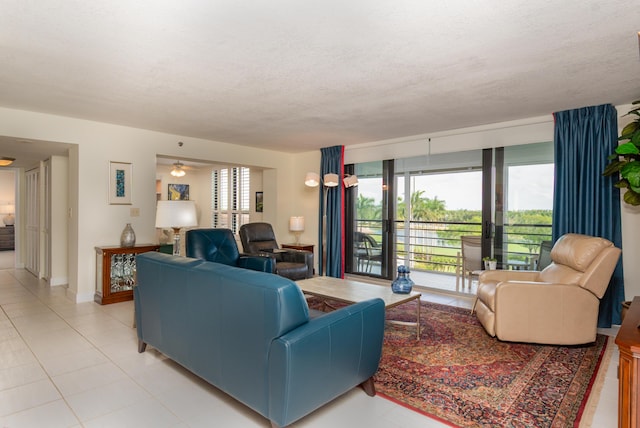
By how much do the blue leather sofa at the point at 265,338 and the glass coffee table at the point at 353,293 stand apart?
96cm

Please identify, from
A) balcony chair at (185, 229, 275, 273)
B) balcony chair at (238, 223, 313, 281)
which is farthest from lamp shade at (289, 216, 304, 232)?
balcony chair at (185, 229, 275, 273)

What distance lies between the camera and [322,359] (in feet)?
6.23

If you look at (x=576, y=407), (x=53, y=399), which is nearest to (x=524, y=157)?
(x=576, y=407)

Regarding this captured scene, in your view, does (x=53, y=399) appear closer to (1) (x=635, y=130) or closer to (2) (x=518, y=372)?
(2) (x=518, y=372)

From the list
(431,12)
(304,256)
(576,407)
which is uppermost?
(431,12)

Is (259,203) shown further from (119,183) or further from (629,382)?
(629,382)

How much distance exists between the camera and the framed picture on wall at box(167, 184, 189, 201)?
9.17 metres

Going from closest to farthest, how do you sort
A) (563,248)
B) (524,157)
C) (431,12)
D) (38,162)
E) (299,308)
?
(299,308)
(431,12)
(563,248)
(524,157)
(38,162)

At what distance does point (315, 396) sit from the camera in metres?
1.91

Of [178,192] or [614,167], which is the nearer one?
[614,167]

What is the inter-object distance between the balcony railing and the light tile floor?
5.48ft

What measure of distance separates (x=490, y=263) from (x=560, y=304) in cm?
145

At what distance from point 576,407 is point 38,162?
784 centimetres

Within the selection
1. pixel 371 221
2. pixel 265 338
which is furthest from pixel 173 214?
pixel 371 221
